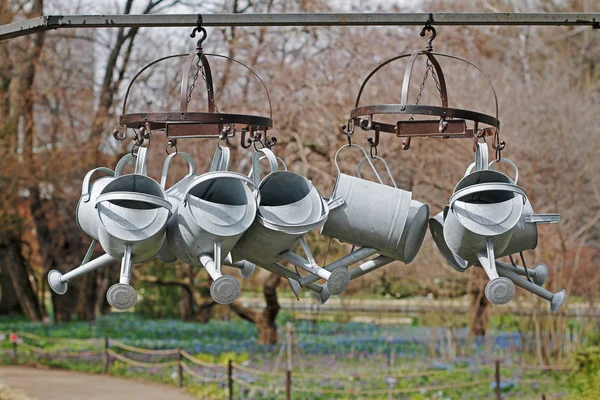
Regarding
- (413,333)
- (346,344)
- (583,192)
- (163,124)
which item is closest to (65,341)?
(346,344)

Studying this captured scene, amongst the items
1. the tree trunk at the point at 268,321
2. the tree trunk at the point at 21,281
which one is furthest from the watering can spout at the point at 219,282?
the tree trunk at the point at 21,281

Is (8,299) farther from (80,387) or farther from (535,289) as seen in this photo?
(535,289)

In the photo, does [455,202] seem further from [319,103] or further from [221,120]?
[319,103]

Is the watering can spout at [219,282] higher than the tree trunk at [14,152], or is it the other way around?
the tree trunk at [14,152]

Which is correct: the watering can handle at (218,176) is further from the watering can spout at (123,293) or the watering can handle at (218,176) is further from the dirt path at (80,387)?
the dirt path at (80,387)

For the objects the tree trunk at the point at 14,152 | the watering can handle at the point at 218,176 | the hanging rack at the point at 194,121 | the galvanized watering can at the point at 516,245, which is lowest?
the galvanized watering can at the point at 516,245

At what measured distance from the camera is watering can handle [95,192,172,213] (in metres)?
2.14

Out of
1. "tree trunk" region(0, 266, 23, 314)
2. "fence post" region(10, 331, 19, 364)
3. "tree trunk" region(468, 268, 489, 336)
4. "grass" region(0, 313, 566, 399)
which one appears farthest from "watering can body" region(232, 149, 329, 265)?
"tree trunk" region(0, 266, 23, 314)

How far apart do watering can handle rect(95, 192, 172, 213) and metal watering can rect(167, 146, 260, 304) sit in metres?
0.07

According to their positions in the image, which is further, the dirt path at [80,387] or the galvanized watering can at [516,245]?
the dirt path at [80,387]

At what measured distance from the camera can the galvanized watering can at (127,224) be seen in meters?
2.14

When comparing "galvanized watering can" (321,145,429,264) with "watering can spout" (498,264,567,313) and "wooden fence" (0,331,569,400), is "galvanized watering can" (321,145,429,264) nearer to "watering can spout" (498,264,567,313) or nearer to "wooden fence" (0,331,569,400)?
"watering can spout" (498,264,567,313)

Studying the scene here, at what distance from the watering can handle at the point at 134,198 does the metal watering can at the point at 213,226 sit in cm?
7

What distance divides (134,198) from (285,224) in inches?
14.9
